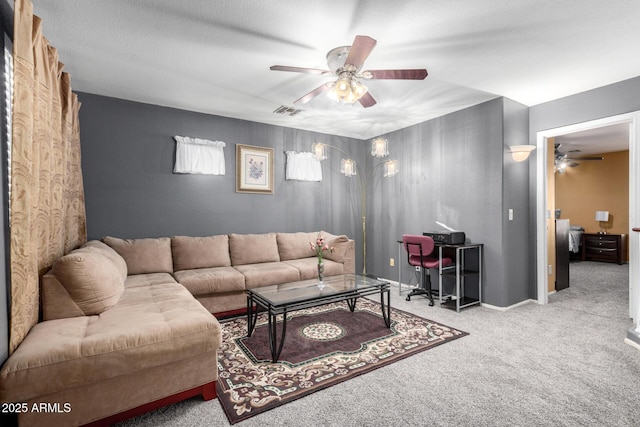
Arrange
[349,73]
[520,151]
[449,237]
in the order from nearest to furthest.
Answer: [349,73]
[520,151]
[449,237]

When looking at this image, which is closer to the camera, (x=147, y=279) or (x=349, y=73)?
(x=349, y=73)

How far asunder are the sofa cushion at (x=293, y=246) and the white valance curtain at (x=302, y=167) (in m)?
0.91

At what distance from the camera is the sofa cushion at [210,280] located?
3098 mm

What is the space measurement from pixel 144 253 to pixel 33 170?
5.82 feet

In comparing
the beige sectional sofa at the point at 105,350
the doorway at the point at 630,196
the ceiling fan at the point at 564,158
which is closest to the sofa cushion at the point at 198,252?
the beige sectional sofa at the point at 105,350

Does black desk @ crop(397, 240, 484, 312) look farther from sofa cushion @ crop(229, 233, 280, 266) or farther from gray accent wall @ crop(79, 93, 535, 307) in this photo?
sofa cushion @ crop(229, 233, 280, 266)

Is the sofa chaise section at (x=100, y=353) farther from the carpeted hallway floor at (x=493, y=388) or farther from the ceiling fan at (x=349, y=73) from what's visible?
the ceiling fan at (x=349, y=73)

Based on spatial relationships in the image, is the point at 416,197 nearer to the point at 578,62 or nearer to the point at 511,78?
the point at 511,78

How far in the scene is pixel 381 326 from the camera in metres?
3.02

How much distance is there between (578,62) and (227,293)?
4061 mm

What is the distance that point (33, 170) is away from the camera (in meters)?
1.75

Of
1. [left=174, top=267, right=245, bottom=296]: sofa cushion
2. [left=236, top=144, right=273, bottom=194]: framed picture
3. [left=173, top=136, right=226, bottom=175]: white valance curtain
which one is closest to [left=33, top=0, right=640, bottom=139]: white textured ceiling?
[left=173, top=136, right=226, bottom=175]: white valance curtain

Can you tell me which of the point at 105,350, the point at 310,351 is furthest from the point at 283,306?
the point at 105,350

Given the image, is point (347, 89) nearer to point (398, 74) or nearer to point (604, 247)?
point (398, 74)
